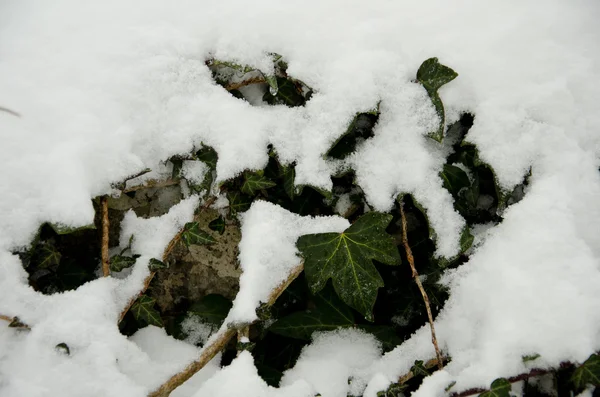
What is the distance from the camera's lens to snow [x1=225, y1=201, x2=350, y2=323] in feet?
3.16

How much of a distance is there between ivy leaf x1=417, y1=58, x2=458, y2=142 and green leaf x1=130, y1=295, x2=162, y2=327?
31.5 inches

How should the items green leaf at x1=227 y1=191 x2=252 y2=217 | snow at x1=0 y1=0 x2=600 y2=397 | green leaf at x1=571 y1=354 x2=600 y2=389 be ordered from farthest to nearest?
green leaf at x1=227 y1=191 x2=252 y2=217 → snow at x1=0 y1=0 x2=600 y2=397 → green leaf at x1=571 y1=354 x2=600 y2=389

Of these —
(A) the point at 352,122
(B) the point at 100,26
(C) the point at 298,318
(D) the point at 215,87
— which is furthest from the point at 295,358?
(B) the point at 100,26

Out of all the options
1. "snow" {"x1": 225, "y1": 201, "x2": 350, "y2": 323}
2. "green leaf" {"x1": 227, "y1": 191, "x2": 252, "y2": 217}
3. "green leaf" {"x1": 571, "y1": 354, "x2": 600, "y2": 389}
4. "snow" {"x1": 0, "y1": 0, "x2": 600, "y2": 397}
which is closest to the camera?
"green leaf" {"x1": 571, "y1": 354, "x2": 600, "y2": 389}

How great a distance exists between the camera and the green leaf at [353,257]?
3.14 feet

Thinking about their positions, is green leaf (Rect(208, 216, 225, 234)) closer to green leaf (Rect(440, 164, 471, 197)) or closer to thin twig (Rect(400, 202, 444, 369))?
thin twig (Rect(400, 202, 444, 369))

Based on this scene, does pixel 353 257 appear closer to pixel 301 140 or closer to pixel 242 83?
pixel 301 140

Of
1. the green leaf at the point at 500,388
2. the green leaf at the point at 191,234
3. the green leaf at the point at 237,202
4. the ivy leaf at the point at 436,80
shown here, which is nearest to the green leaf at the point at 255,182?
the green leaf at the point at 237,202

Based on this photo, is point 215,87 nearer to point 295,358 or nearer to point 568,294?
point 295,358

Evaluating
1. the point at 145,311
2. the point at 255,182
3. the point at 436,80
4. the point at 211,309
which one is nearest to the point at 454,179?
the point at 436,80

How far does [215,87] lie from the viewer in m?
1.08

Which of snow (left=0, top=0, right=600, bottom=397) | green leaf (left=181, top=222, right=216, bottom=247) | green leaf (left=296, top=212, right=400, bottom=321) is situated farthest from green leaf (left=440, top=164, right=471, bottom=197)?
green leaf (left=181, top=222, right=216, bottom=247)

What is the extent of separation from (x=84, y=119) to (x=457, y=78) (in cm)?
89

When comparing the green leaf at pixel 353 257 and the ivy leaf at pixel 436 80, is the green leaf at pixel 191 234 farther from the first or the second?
the ivy leaf at pixel 436 80
